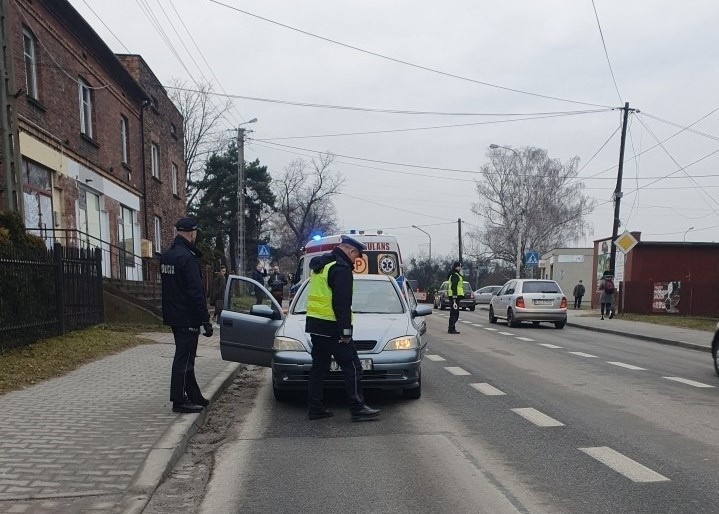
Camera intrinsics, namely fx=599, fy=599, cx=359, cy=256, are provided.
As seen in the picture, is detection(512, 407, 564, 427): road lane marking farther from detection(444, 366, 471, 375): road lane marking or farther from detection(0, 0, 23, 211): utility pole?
detection(0, 0, 23, 211): utility pole

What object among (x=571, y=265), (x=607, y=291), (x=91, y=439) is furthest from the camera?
(x=571, y=265)

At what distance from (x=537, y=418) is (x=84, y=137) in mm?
15716

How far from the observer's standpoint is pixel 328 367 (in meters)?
6.16

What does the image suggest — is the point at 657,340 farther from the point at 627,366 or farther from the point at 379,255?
the point at 379,255

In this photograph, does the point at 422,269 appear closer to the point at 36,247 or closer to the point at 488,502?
the point at 36,247

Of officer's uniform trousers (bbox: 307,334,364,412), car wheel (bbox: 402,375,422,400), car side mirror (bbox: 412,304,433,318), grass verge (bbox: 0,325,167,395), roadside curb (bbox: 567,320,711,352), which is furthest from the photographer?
roadside curb (bbox: 567,320,711,352)

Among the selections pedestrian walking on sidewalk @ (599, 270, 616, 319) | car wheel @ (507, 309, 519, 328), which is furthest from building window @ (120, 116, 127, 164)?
pedestrian walking on sidewalk @ (599, 270, 616, 319)

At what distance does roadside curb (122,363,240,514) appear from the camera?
3.83 m

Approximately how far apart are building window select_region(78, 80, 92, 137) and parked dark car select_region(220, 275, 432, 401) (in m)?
12.4

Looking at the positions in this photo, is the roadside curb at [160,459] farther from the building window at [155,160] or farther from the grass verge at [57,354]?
the building window at [155,160]

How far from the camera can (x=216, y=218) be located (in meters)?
51.4

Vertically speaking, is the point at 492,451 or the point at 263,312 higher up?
the point at 263,312

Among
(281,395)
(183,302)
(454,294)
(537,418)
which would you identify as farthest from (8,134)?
(454,294)

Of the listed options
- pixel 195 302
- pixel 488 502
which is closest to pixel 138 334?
pixel 195 302
